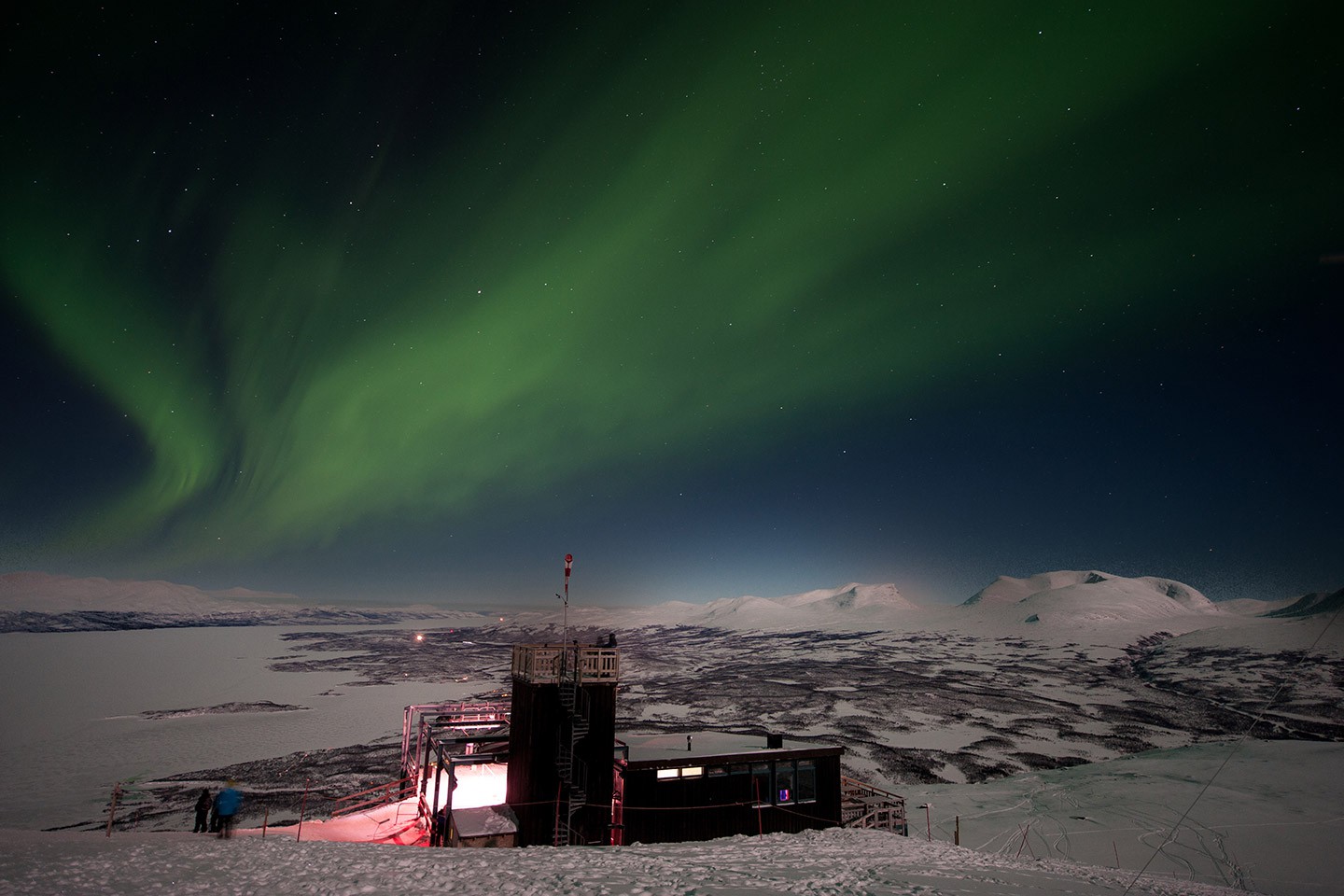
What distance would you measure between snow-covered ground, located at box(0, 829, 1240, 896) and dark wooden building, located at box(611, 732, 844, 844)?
20.2 ft

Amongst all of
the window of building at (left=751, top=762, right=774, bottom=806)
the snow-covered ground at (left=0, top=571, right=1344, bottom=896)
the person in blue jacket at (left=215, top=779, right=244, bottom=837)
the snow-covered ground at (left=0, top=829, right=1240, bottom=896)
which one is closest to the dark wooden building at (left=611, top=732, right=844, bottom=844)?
the window of building at (left=751, top=762, right=774, bottom=806)

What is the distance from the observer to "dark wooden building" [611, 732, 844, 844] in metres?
22.5

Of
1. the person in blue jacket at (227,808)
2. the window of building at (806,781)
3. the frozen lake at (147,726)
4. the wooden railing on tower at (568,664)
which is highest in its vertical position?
the wooden railing on tower at (568,664)

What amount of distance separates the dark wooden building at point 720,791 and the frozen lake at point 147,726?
3354 centimetres

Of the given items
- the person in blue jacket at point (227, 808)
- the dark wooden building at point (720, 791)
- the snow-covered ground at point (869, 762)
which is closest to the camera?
the snow-covered ground at point (869, 762)

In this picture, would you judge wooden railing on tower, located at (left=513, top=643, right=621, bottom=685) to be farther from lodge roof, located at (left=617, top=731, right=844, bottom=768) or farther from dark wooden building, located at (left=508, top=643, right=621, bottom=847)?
lodge roof, located at (left=617, top=731, right=844, bottom=768)

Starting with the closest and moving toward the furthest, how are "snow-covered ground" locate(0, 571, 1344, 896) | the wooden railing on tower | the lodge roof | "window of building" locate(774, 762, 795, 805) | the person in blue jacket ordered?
"snow-covered ground" locate(0, 571, 1344, 896)
the person in blue jacket
the wooden railing on tower
the lodge roof
"window of building" locate(774, 762, 795, 805)

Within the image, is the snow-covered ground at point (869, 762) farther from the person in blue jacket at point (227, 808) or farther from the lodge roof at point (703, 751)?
the lodge roof at point (703, 751)

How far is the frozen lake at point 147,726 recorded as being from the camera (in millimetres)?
43781

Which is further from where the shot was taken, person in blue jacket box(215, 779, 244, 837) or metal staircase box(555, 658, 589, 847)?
metal staircase box(555, 658, 589, 847)

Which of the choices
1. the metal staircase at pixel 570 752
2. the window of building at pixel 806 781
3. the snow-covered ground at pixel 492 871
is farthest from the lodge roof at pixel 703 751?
the snow-covered ground at pixel 492 871

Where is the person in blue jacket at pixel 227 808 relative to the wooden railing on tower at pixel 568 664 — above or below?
below

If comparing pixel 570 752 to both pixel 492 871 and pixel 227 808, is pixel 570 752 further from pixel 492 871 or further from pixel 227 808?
pixel 492 871

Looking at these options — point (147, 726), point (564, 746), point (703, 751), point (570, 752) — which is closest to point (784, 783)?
point (703, 751)
